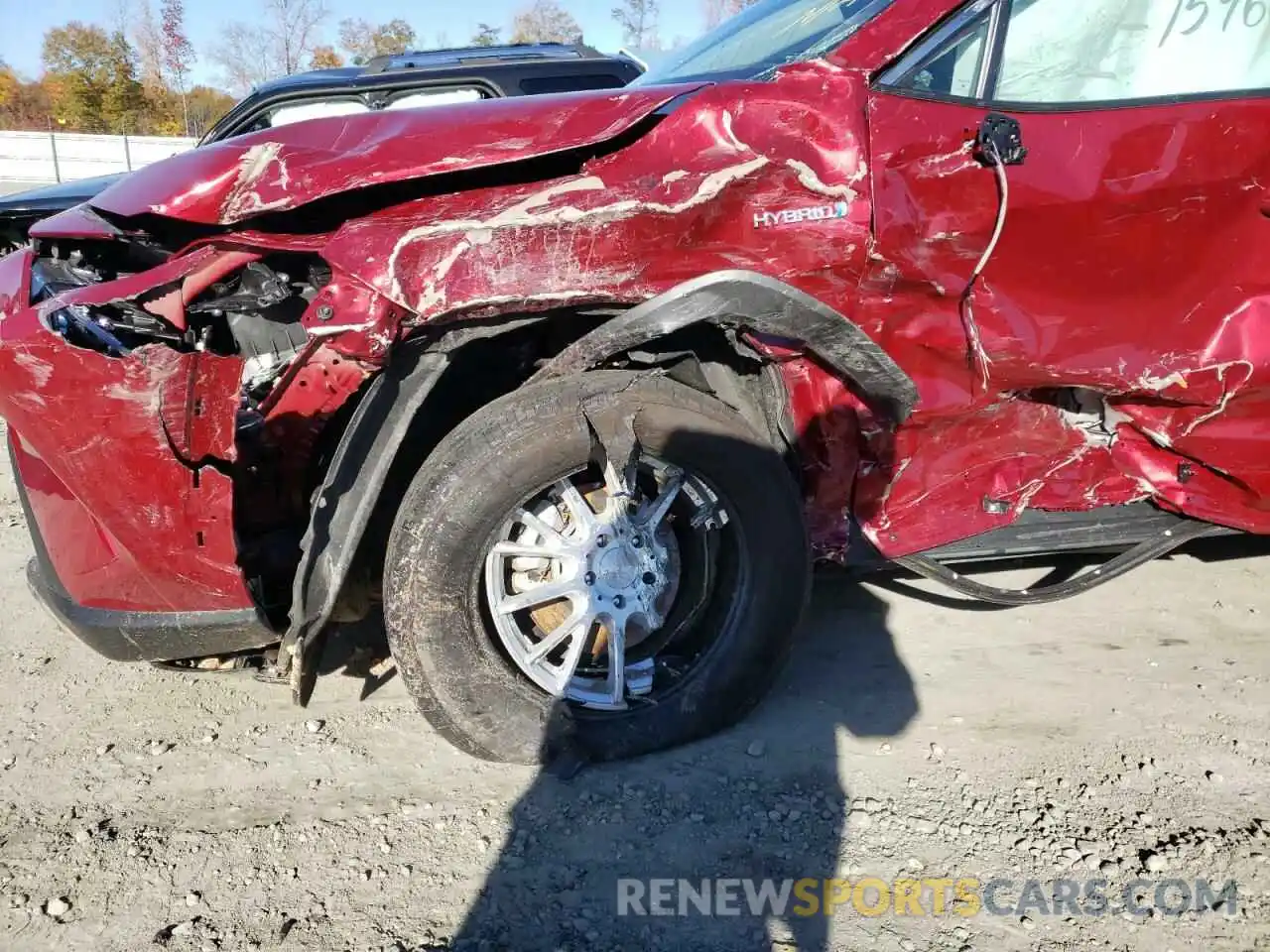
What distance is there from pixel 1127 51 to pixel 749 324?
4.50ft

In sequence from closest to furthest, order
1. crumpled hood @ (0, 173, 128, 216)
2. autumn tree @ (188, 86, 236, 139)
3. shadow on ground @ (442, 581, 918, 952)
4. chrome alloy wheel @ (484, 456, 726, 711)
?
shadow on ground @ (442, 581, 918, 952)
chrome alloy wheel @ (484, 456, 726, 711)
crumpled hood @ (0, 173, 128, 216)
autumn tree @ (188, 86, 236, 139)

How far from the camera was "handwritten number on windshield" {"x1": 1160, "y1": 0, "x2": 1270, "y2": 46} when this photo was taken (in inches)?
99.3

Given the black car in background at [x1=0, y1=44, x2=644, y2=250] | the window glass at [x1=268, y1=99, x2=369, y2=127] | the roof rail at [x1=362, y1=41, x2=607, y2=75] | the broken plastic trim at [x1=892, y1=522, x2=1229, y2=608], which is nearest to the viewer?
the broken plastic trim at [x1=892, y1=522, x2=1229, y2=608]

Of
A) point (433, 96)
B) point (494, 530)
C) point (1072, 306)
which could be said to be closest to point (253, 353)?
point (494, 530)

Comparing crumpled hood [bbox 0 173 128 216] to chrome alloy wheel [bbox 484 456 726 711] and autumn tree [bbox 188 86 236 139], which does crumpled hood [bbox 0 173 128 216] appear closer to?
chrome alloy wheel [bbox 484 456 726 711]

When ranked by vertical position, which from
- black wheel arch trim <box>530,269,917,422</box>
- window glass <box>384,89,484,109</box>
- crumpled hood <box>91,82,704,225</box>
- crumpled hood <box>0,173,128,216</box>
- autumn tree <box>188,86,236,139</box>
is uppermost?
autumn tree <box>188,86,236,139</box>

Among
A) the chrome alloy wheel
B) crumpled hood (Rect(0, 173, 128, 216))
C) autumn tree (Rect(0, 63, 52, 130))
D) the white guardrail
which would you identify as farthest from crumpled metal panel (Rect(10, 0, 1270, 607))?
autumn tree (Rect(0, 63, 52, 130))

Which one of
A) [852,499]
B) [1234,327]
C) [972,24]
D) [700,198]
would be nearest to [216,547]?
[700,198]

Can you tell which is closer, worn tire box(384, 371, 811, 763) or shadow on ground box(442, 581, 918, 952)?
shadow on ground box(442, 581, 918, 952)

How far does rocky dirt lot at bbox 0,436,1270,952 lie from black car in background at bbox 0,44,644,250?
12.1 feet

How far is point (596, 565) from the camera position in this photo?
2471mm

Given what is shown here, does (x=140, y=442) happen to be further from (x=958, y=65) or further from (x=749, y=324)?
(x=958, y=65)

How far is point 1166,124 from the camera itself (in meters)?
2.38

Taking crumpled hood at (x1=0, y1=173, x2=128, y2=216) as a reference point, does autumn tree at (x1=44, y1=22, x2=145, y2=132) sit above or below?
above
